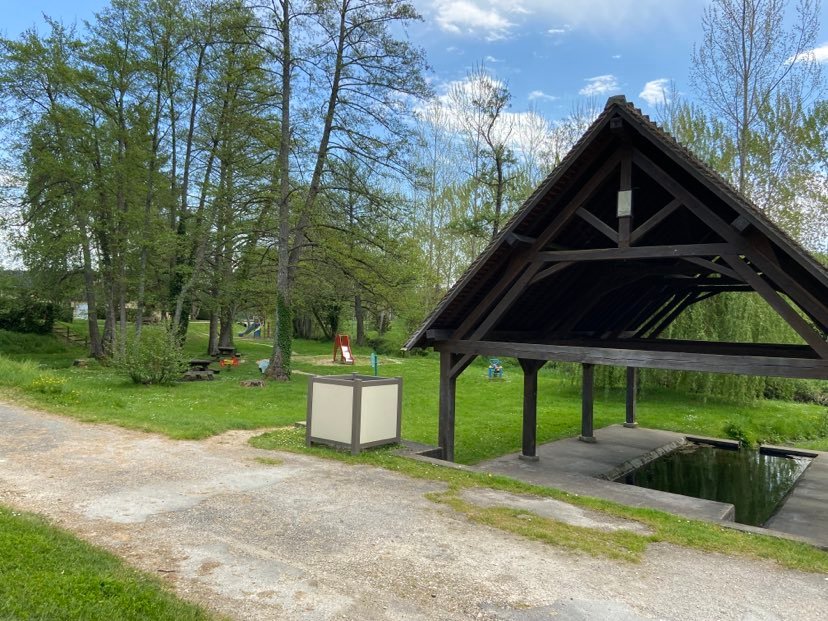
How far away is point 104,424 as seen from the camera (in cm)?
1075

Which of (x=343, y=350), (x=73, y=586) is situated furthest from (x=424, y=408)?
(x=73, y=586)

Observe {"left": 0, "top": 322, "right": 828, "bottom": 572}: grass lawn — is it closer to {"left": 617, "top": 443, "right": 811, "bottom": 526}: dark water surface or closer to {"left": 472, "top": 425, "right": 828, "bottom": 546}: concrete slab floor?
{"left": 472, "top": 425, "right": 828, "bottom": 546}: concrete slab floor

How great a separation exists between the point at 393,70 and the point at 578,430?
13.1m

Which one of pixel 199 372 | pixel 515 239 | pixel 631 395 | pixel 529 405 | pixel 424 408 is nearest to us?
pixel 515 239

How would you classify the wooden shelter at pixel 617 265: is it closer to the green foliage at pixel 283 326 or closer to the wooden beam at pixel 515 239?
the wooden beam at pixel 515 239

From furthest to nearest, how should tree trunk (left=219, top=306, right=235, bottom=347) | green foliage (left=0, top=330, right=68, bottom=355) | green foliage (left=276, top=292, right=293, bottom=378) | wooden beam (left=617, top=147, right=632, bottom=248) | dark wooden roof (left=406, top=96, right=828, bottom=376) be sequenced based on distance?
tree trunk (left=219, top=306, right=235, bottom=347)
green foliage (left=0, top=330, right=68, bottom=355)
green foliage (left=276, top=292, right=293, bottom=378)
wooden beam (left=617, top=147, right=632, bottom=248)
dark wooden roof (left=406, top=96, right=828, bottom=376)

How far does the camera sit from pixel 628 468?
10766 millimetres

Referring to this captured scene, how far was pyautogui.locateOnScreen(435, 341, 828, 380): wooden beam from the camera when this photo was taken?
249 inches

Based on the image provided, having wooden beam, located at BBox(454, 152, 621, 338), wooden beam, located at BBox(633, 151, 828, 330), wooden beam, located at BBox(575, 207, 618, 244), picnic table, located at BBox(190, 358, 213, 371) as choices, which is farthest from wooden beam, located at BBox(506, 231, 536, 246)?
picnic table, located at BBox(190, 358, 213, 371)

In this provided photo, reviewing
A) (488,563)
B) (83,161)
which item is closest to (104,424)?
(488,563)

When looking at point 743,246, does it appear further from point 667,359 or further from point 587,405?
point 587,405

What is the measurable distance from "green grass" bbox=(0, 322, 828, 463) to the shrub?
15.1 inches

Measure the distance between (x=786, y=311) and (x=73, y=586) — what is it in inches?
264

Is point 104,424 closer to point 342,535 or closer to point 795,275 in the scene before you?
point 342,535
